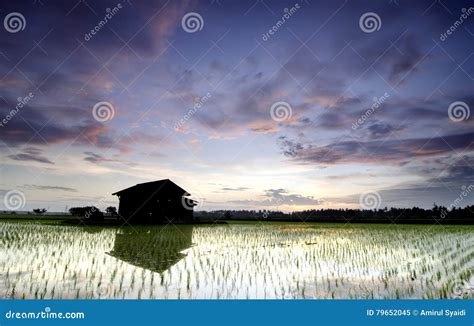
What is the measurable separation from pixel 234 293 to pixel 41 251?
391 inches

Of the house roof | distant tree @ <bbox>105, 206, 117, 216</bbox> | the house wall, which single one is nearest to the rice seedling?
the house wall

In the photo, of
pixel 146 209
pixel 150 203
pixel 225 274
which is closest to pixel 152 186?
pixel 150 203

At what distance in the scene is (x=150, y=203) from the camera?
3719cm

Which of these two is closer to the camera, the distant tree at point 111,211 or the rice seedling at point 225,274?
the rice seedling at point 225,274

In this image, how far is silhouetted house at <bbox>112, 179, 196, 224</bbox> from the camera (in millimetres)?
36781

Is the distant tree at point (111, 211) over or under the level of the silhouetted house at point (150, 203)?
over

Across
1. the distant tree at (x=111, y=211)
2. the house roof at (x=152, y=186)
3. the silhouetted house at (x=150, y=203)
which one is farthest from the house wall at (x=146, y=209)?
the distant tree at (x=111, y=211)

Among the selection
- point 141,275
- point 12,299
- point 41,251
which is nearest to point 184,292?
point 141,275

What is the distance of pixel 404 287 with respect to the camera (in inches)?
338

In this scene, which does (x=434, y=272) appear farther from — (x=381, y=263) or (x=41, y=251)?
(x=41, y=251)

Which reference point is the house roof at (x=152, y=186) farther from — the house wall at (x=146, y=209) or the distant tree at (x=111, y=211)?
the distant tree at (x=111, y=211)

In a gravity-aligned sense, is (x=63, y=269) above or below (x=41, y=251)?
below

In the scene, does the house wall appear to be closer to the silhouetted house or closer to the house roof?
the silhouetted house

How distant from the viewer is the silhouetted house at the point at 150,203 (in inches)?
1448
